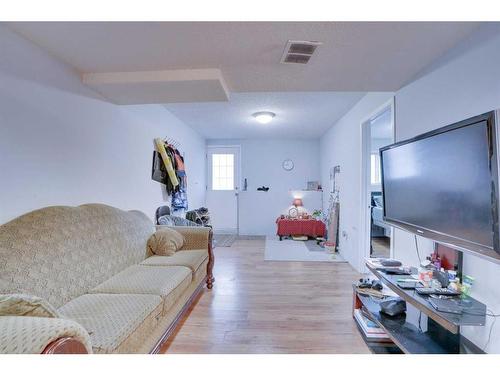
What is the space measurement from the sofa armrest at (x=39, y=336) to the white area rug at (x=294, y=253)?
348 centimetres

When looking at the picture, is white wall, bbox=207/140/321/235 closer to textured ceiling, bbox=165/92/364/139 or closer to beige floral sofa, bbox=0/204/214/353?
textured ceiling, bbox=165/92/364/139

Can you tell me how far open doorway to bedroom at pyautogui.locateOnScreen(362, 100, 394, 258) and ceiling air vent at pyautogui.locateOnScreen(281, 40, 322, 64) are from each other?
4.07ft

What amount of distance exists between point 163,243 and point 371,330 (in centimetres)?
199

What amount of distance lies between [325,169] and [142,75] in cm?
453

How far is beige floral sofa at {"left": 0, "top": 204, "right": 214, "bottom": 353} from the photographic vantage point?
867 millimetres

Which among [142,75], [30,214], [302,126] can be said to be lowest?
[30,214]

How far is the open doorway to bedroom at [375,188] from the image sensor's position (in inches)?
136

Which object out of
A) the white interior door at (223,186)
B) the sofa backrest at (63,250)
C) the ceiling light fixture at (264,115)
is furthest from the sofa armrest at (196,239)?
the white interior door at (223,186)

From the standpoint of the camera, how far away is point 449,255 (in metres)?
1.70

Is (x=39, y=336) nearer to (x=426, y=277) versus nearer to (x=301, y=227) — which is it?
(x=426, y=277)

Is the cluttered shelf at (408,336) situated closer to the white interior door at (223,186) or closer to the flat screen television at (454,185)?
the flat screen television at (454,185)

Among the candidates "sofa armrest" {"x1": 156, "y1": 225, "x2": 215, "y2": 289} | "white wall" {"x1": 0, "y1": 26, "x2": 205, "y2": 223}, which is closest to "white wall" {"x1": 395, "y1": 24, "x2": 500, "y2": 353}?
"sofa armrest" {"x1": 156, "y1": 225, "x2": 215, "y2": 289}
